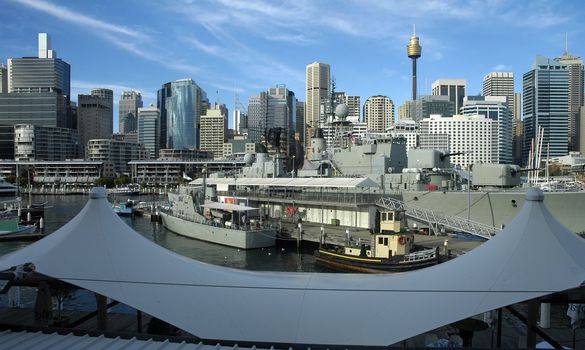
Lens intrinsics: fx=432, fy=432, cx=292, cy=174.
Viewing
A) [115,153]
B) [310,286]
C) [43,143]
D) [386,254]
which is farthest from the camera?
[115,153]

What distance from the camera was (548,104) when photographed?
169 meters

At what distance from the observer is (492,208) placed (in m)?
32.0

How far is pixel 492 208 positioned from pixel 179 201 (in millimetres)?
30171

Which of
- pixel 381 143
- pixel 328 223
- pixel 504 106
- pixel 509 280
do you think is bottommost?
pixel 328 223

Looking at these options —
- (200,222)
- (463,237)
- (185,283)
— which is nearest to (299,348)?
(185,283)

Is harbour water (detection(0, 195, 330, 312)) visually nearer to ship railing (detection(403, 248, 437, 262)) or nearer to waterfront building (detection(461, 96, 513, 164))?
ship railing (detection(403, 248, 437, 262))

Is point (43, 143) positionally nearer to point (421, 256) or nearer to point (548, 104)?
point (421, 256)

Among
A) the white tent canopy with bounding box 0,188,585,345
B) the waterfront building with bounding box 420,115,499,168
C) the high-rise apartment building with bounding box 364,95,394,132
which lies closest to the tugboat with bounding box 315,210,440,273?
the white tent canopy with bounding box 0,188,585,345

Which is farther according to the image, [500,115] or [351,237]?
[500,115]

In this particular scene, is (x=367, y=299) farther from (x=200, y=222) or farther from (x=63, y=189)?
(x=63, y=189)

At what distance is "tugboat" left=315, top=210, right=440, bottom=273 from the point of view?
22.3 metres

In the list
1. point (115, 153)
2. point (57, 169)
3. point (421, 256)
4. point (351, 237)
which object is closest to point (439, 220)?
point (351, 237)

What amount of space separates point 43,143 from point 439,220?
163108 mm

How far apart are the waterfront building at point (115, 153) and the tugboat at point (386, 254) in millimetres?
141871
